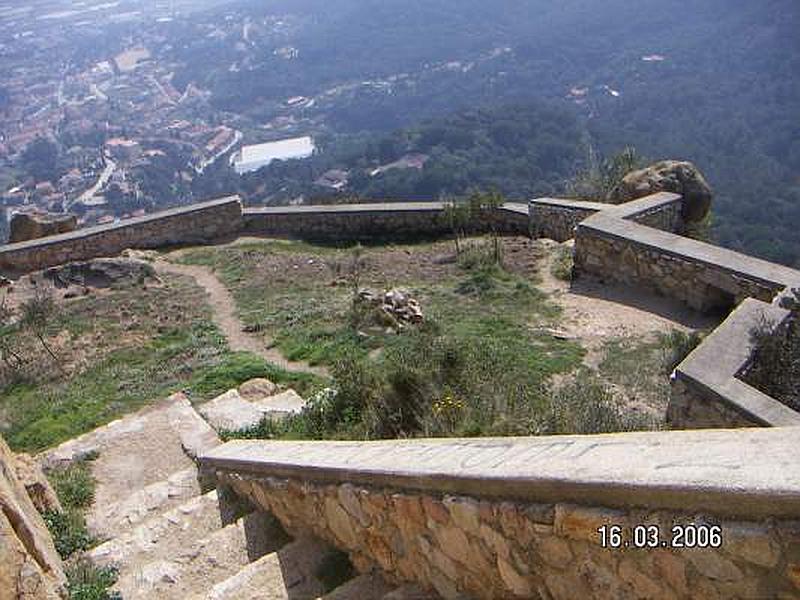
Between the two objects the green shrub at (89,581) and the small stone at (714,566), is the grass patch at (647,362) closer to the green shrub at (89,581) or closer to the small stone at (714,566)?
the small stone at (714,566)

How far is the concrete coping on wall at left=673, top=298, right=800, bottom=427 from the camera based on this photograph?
182 inches

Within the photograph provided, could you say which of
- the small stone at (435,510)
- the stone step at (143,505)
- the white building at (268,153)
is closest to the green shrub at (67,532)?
the stone step at (143,505)

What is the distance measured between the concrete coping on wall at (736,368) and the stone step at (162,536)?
3581 millimetres

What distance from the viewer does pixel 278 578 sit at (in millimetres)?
3516

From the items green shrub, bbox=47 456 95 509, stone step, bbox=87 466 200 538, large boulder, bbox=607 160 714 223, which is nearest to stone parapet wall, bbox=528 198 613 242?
large boulder, bbox=607 160 714 223

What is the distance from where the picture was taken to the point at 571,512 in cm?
223

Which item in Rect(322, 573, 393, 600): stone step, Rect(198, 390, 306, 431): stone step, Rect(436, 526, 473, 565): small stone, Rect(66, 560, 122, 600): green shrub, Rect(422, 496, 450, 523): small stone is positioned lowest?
Rect(198, 390, 306, 431): stone step

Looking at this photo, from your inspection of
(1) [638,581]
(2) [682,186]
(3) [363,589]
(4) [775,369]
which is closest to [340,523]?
(3) [363,589]

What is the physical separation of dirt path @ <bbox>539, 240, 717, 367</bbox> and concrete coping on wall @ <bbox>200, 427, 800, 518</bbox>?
436 centimetres

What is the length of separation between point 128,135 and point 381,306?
108433 mm

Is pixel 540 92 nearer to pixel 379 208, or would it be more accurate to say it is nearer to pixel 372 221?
pixel 379 208

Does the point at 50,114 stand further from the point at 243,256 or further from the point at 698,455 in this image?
the point at 698,455

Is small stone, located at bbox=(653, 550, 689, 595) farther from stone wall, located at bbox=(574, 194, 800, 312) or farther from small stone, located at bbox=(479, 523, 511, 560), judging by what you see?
stone wall, located at bbox=(574, 194, 800, 312)

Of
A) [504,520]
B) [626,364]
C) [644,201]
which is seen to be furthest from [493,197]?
[504,520]
